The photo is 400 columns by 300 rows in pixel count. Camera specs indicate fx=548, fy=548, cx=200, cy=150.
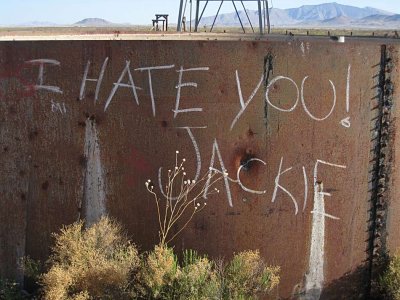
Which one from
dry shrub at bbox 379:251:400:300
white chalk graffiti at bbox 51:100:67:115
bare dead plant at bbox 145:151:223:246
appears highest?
white chalk graffiti at bbox 51:100:67:115

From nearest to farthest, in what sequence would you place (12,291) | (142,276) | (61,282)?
1. (61,282)
2. (142,276)
3. (12,291)

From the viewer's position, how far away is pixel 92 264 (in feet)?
11.7

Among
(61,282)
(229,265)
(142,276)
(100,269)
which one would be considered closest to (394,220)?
(229,265)

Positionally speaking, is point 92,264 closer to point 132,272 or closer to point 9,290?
point 132,272

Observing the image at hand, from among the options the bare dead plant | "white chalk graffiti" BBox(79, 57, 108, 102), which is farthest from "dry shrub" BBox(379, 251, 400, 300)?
"white chalk graffiti" BBox(79, 57, 108, 102)

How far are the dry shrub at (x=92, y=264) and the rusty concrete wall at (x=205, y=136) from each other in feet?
0.47

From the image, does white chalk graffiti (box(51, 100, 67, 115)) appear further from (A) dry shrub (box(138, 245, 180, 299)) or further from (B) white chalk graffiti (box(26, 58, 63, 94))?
(A) dry shrub (box(138, 245, 180, 299))

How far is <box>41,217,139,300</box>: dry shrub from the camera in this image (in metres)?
3.46

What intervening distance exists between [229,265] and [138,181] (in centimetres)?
87

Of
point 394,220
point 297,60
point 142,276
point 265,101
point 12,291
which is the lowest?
point 12,291

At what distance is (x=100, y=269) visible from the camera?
3535 millimetres

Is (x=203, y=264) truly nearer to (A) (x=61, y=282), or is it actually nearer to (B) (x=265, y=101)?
(A) (x=61, y=282)

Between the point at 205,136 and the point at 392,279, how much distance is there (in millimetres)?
1674

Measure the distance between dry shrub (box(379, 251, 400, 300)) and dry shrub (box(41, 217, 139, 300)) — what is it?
178cm
